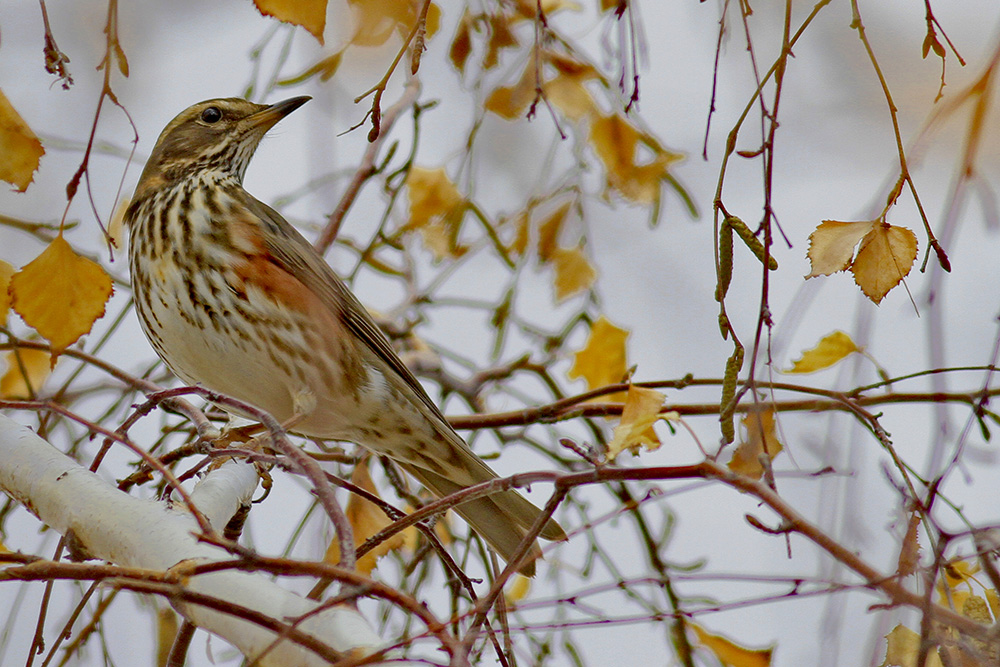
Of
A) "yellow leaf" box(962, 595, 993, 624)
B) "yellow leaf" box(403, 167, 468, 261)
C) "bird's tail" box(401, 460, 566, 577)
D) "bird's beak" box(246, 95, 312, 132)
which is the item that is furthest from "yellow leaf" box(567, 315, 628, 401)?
"yellow leaf" box(962, 595, 993, 624)

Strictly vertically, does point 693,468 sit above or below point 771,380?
below

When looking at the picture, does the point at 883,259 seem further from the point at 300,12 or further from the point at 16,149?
the point at 16,149

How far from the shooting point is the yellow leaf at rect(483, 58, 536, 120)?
398cm

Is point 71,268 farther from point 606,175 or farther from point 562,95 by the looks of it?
point 606,175

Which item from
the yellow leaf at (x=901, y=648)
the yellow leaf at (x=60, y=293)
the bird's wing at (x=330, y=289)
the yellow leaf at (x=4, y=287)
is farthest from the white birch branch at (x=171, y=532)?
the bird's wing at (x=330, y=289)

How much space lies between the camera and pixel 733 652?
298cm

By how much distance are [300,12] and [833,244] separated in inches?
54.4

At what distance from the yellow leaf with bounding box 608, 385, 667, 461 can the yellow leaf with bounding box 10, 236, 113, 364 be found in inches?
54.9

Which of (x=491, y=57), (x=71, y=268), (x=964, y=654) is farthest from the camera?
(x=491, y=57)

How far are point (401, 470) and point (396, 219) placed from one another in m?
1.22

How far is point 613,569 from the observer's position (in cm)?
416

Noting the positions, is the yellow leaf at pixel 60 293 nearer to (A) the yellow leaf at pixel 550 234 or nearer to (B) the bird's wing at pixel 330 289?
(B) the bird's wing at pixel 330 289

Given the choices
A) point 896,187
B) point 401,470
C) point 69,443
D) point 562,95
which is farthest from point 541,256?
point 896,187

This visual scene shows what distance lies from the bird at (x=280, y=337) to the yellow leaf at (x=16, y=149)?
146 cm
